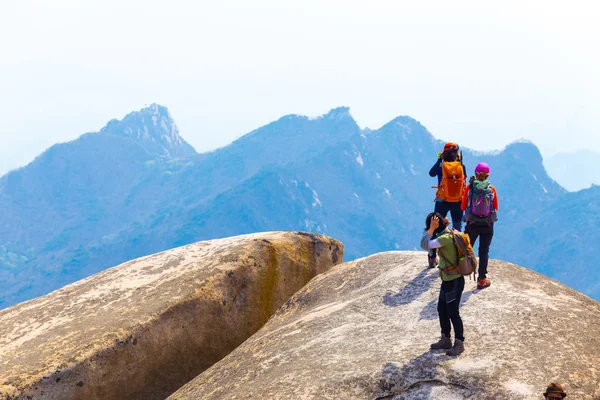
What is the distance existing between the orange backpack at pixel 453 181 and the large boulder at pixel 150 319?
22.4ft

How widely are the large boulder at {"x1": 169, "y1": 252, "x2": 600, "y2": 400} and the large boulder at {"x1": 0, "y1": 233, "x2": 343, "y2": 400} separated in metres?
2.30

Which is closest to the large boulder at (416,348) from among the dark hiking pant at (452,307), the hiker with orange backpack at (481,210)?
the dark hiking pant at (452,307)

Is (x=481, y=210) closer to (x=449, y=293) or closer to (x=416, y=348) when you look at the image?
(x=449, y=293)

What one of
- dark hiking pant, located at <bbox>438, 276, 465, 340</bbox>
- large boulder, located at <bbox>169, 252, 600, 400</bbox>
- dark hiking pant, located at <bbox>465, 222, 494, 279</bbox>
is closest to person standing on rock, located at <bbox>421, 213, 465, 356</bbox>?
dark hiking pant, located at <bbox>438, 276, 465, 340</bbox>

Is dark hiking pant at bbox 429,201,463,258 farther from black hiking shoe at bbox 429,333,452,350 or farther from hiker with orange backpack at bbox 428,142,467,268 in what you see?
black hiking shoe at bbox 429,333,452,350

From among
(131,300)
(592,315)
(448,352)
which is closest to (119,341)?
(131,300)

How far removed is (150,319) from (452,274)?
28.3ft

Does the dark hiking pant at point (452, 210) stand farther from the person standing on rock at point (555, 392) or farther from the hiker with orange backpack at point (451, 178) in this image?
the person standing on rock at point (555, 392)

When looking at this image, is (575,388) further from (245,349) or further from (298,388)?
(245,349)

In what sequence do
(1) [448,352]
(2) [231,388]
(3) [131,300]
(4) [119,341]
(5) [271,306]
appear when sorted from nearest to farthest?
(1) [448,352]
(2) [231,388]
(4) [119,341]
(3) [131,300]
(5) [271,306]

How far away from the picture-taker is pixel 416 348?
10750mm

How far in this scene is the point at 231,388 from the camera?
11.5 m

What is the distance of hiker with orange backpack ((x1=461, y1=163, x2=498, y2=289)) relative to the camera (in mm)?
12898

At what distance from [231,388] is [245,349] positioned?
1998 mm
